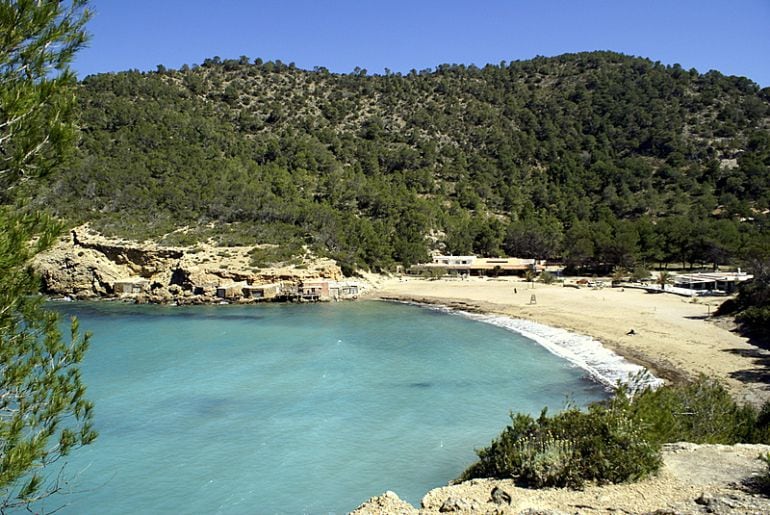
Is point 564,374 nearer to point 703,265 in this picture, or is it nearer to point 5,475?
point 5,475

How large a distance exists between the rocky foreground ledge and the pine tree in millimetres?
3861

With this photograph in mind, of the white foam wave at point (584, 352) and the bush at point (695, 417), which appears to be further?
the white foam wave at point (584, 352)

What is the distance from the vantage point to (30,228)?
4566 millimetres

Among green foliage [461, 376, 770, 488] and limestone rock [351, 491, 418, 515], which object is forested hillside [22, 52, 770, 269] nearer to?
green foliage [461, 376, 770, 488]

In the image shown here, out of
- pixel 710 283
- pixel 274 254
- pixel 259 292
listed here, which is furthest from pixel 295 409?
pixel 710 283

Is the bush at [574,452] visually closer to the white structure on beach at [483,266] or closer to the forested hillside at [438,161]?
the forested hillside at [438,161]

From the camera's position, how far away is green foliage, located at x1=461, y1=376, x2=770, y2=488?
7516 mm

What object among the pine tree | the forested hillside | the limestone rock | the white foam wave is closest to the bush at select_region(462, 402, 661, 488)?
the limestone rock

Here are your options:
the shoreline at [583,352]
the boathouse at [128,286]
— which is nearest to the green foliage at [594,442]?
the shoreline at [583,352]

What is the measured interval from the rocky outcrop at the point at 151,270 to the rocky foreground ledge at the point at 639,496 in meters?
39.6

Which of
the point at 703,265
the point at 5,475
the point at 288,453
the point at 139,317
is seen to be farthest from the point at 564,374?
the point at 703,265

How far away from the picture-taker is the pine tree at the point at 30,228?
14.7 ft

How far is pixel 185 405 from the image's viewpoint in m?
18.9

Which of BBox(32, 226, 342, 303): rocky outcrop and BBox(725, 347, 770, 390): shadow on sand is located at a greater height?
BBox(32, 226, 342, 303): rocky outcrop
